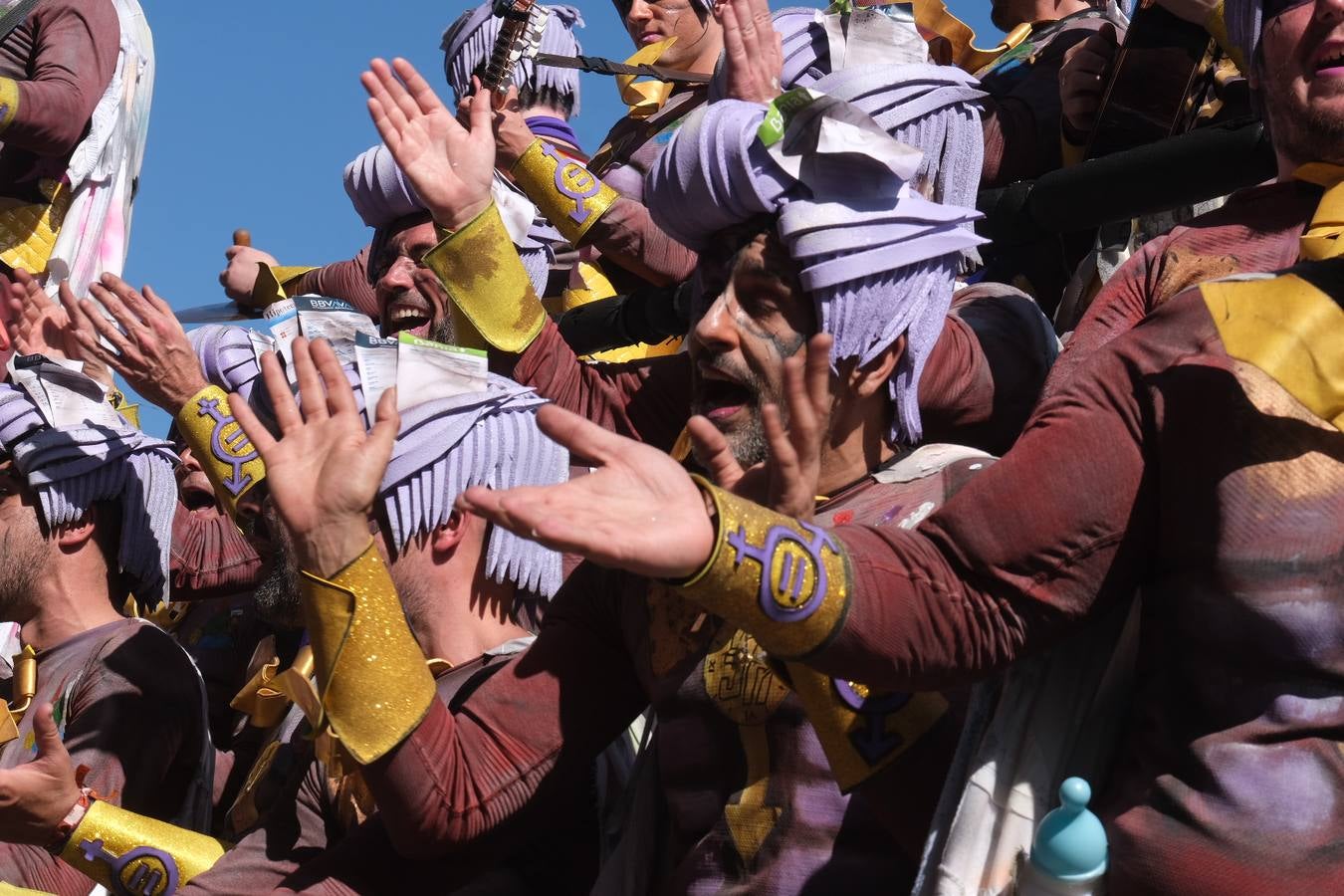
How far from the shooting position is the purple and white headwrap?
6.82 metres

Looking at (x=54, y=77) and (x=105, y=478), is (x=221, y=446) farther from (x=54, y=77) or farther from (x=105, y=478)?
(x=54, y=77)

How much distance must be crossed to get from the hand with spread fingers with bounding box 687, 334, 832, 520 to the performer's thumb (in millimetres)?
2026

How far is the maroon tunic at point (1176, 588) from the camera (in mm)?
2420

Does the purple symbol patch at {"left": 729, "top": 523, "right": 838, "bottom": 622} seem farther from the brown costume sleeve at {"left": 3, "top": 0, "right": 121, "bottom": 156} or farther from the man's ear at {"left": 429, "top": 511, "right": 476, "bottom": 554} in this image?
the brown costume sleeve at {"left": 3, "top": 0, "right": 121, "bottom": 156}

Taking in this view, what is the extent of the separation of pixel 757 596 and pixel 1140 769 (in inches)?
21.3

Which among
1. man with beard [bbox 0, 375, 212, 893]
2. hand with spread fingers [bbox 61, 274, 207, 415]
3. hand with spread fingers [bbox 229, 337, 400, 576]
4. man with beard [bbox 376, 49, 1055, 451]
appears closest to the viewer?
hand with spread fingers [bbox 229, 337, 400, 576]

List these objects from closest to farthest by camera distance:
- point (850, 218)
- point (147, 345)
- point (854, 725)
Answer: point (854, 725) < point (850, 218) < point (147, 345)

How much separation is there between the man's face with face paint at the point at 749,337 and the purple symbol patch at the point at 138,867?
163 cm

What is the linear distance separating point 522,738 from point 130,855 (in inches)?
49.3

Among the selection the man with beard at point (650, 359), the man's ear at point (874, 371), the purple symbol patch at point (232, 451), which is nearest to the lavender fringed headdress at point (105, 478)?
the purple symbol patch at point (232, 451)

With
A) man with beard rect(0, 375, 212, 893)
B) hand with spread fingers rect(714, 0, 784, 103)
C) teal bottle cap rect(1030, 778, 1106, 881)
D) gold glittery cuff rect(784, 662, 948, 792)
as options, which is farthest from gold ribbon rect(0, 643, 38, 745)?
teal bottle cap rect(1030, 778, 1106, 881)

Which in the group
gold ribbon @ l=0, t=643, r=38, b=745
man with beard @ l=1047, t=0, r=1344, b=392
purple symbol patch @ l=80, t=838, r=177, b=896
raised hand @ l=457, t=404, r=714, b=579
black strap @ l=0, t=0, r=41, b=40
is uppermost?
black strap @ l=0, t=0, r=41, b=40

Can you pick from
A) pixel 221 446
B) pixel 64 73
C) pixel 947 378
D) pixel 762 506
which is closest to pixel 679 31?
pixel 64 73

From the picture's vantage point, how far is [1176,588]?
8.50 feet
